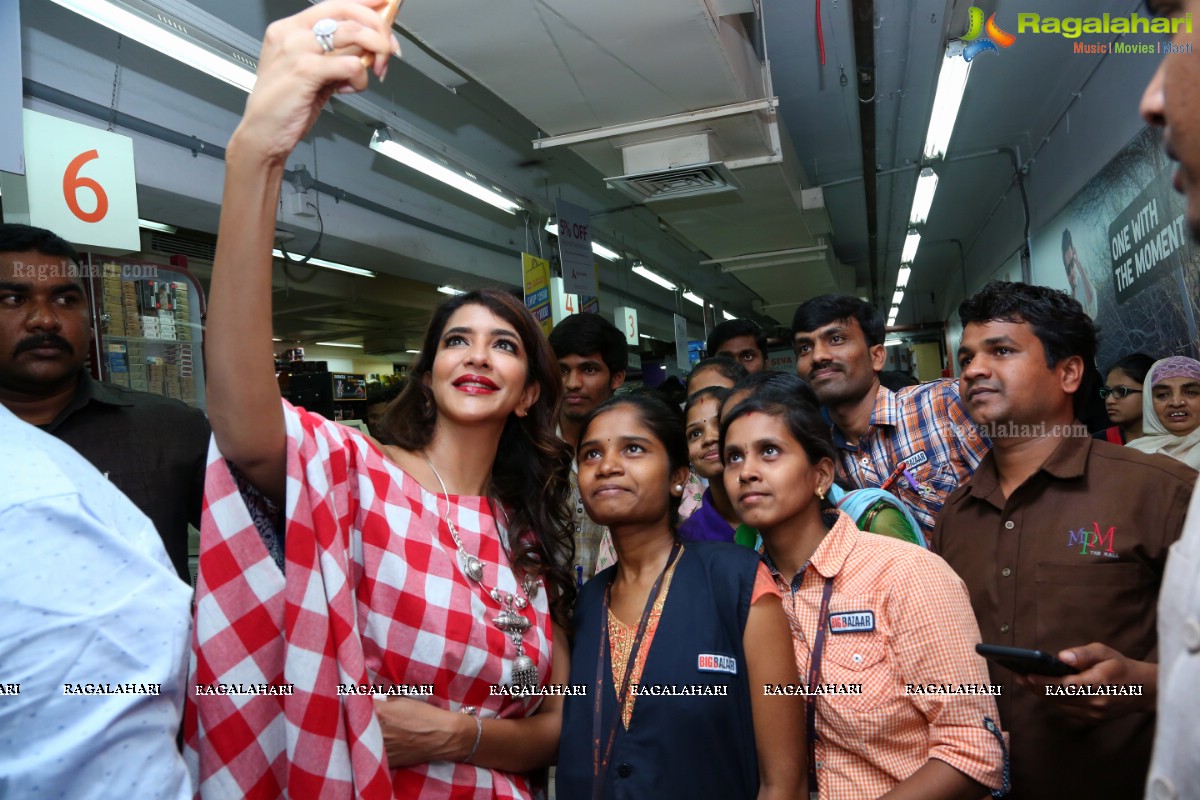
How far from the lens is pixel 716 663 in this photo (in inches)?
60.1

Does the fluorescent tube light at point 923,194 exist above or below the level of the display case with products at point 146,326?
above

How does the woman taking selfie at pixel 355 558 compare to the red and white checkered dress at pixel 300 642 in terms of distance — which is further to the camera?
the red and white checkered dress at pixel 300 642

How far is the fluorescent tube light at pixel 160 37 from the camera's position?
3107 mm

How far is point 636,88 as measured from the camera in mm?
4863

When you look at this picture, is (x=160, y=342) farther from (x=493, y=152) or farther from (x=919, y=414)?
(x=493, y=152)

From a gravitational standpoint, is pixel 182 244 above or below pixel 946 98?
below

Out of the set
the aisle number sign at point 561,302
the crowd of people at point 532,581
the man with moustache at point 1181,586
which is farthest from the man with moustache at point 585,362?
the aisle number sign at point 561,302

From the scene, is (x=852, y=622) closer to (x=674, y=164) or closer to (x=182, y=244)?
(x=674, y=164)

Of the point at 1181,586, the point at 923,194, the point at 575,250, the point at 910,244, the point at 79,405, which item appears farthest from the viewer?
the point at 910,244

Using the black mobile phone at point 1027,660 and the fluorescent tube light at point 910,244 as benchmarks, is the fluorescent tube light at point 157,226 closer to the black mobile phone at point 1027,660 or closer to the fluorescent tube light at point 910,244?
the black mobile phone at point 1027,660

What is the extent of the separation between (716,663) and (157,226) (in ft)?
18.5

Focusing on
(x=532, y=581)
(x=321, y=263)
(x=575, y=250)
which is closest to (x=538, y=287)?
(x=575, y=250)

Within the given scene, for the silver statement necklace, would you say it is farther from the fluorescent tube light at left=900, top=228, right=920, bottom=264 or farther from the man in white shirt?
the fluorescent tube light at left=900, top=228, right=920, bottom=264

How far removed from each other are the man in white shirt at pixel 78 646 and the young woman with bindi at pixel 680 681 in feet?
2.77
